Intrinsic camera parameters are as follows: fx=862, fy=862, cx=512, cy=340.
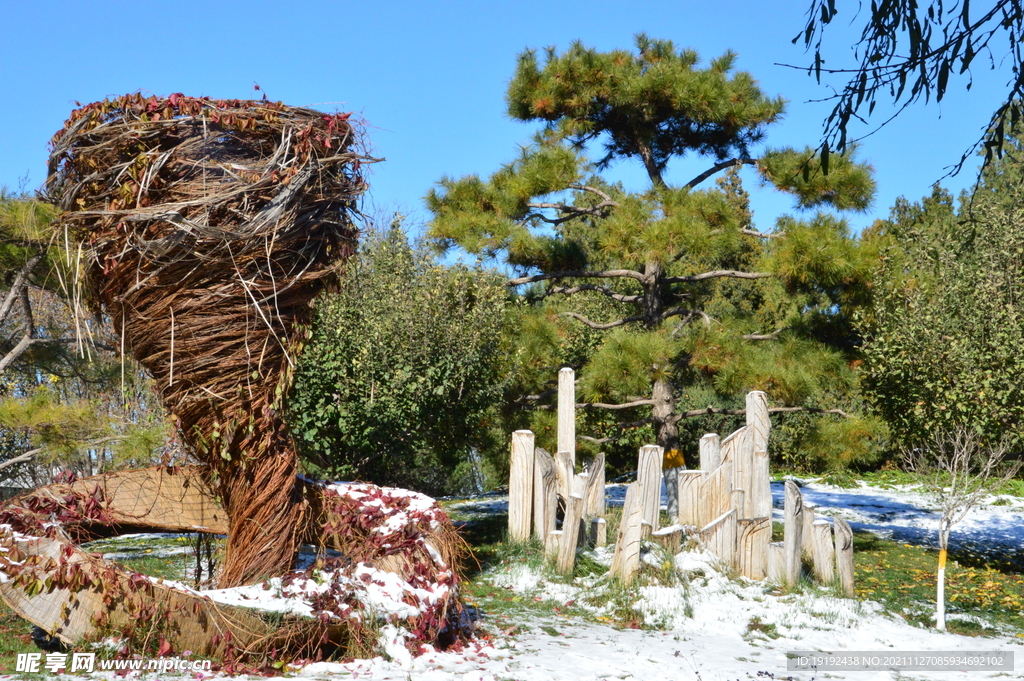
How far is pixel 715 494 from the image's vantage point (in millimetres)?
8336

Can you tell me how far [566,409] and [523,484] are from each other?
3.48ft

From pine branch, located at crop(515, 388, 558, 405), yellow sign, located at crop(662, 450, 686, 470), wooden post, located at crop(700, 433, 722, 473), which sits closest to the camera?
wooden post, located at crop(700, 433, 722, 473)

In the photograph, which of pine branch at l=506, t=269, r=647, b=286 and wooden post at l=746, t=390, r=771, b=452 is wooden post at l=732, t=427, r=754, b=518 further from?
Answer: pine branch at l=506, t=269, r=647, b=286

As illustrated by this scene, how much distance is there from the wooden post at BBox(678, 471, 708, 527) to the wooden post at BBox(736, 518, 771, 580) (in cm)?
63

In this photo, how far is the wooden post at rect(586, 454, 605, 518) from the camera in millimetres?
8547

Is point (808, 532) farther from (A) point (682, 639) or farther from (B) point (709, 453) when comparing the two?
(A) point (682, 639)

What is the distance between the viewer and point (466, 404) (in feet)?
32.8

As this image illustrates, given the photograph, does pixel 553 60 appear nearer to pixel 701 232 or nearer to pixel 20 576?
pixel 701 232

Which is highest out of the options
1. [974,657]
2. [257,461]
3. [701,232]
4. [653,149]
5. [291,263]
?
[653,149]

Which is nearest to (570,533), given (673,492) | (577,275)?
(673,492)

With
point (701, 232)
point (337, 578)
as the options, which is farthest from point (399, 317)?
point (337, 578)

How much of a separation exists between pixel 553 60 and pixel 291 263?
297 inches

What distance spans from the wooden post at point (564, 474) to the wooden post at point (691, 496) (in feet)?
3.64

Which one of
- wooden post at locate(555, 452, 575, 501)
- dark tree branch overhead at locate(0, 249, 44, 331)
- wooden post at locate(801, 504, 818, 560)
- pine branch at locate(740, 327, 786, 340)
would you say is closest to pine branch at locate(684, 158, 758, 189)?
pine branch at locate(740, 327, 786, 340)
